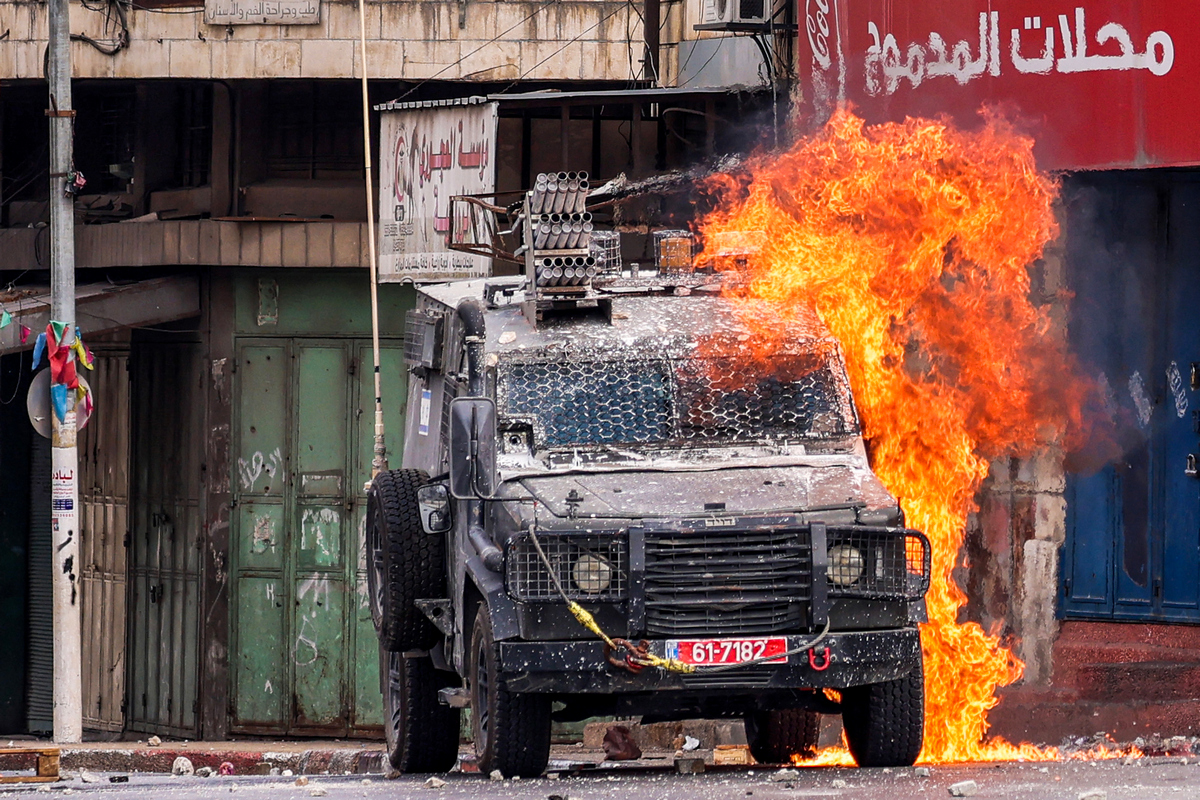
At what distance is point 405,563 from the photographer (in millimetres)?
10367

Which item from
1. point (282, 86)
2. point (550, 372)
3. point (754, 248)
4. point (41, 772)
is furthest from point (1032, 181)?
point (282, 86)

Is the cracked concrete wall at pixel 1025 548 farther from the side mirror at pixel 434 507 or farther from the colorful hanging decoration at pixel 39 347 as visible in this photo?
the colorful hanging decoration at pixel 39 347

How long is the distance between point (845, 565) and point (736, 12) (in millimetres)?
7784

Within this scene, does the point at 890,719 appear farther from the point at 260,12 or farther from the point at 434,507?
the point at 260,12

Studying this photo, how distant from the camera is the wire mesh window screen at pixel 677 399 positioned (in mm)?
9641

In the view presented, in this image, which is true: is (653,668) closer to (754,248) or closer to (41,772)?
(754,248)

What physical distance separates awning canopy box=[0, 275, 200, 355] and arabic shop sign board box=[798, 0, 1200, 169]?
6404 mm

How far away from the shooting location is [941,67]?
14.2m

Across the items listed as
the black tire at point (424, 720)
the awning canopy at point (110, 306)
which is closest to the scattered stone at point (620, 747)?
the black tire at point (424, 720)

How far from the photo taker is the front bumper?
8.81 metres

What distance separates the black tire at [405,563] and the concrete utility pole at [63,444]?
6.01 m

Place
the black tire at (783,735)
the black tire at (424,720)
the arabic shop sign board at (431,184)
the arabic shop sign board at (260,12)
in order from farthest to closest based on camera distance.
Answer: the arabic shop sign board at (260,12) → the arabic shop sign board at (431,184) → the black tire at (783,735) → the black tire at (424,720)

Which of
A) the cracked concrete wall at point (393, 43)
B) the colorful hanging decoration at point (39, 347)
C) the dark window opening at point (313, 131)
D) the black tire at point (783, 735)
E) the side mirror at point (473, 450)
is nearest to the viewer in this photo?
the side mirror at point (473, 450)

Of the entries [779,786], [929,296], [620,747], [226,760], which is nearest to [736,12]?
[929,296]
